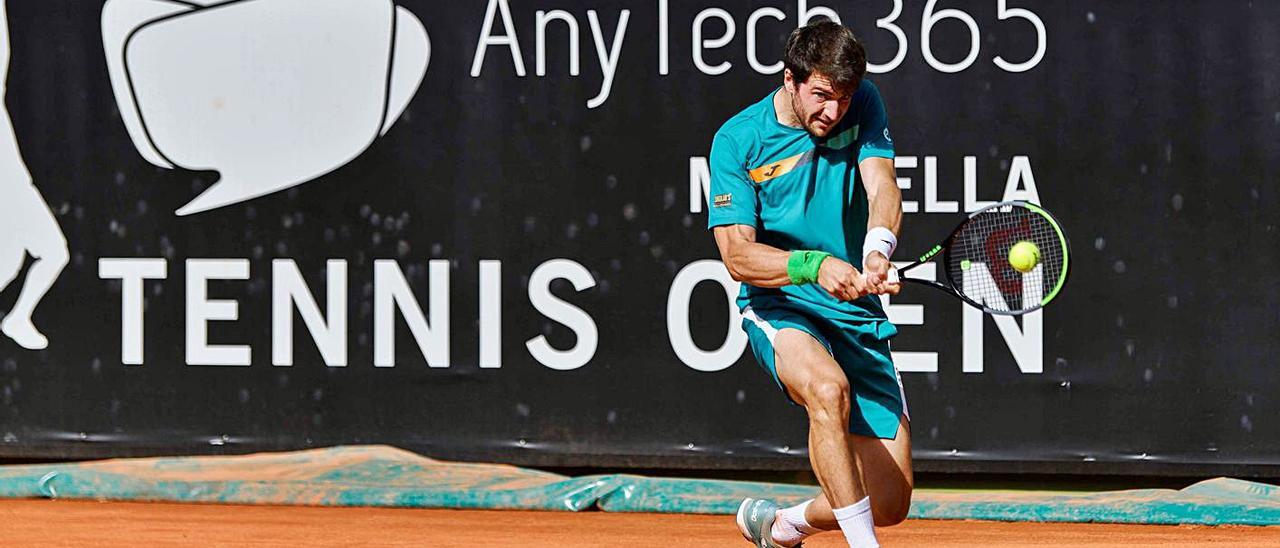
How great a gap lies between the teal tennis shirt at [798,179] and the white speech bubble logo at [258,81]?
204 cm

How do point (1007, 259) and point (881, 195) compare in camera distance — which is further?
point (1007, 259)

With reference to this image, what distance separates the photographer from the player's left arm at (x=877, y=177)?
375 cm

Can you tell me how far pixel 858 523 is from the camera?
3729mm

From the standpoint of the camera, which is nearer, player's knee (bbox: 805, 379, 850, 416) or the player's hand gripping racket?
player's knee (bbox: 805, 379, 850, 416)

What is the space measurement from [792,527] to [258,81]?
259 cm

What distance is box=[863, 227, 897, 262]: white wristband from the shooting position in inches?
146

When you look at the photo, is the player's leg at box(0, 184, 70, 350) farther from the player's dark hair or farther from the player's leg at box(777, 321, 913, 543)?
the player's dark hair

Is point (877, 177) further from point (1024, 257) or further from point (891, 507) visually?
point (891, 507)

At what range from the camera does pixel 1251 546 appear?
16.8ft

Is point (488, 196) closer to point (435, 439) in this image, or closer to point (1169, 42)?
point (435, 439)

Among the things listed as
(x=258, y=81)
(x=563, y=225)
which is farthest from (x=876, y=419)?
(x=258, y=81)

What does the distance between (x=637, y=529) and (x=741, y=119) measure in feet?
6.14

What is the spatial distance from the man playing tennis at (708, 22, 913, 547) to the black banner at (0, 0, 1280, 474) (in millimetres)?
1461

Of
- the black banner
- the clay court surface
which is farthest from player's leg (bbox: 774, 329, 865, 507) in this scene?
the black banner
